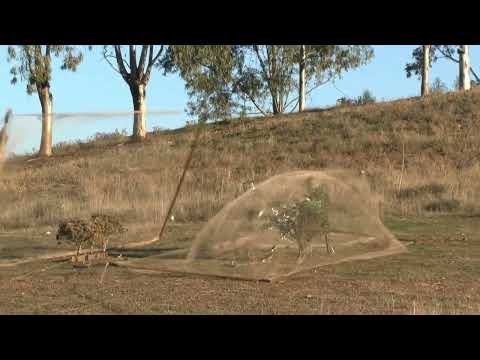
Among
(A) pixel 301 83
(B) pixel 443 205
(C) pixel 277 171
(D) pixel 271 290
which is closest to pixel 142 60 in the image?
(A) pixel 301 83

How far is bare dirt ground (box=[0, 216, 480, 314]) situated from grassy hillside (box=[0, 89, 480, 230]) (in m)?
1.79

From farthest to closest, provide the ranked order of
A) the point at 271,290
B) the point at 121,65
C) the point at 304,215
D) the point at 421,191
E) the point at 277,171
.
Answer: the point at 121,65, the point at 277,171, the point at 421,191, the point at 304,215, the point at 271,290

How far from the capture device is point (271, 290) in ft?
30.7

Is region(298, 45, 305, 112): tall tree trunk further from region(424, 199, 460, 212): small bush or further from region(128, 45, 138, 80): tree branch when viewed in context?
region(424, 199, 460, 212): small bush

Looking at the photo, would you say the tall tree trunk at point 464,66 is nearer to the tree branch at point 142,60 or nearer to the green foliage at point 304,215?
the tree branch at point 142,60

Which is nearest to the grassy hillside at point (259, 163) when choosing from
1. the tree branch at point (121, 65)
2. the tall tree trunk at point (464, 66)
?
the tree branch at point (121, 65)

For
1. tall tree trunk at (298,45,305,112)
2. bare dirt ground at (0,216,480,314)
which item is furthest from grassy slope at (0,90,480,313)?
tall tree trunk at (298,45,305,112)

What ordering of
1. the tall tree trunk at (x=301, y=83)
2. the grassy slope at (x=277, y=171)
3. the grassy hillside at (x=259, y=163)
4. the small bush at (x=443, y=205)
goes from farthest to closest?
1. the tall tree trunk at (x=301, y=83)
2. the small bush at (x=443, y=205)
3. the grassy hillside at (x=259, y=163)
4. the grassy slope at (x=277, y=171)

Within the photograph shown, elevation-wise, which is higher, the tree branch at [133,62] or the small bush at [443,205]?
the tree branch at [133,62]

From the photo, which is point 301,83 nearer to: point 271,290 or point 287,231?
point 287,231

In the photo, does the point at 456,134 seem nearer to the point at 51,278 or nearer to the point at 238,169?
the point at 238,169

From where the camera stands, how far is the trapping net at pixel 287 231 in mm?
10047

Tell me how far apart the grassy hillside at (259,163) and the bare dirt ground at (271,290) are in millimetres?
1788

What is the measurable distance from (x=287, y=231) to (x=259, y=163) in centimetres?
1692
